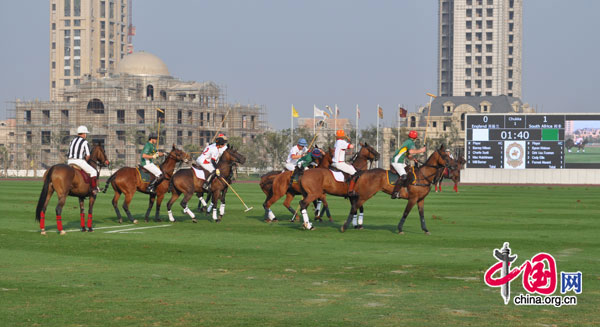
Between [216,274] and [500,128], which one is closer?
[216,274]

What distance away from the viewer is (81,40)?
7106 inches

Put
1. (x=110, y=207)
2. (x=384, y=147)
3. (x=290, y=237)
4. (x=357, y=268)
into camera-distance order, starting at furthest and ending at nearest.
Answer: (x=384, y=147)
(x=110, y=207)
(x=290, y=237)
(x=357, y=268)

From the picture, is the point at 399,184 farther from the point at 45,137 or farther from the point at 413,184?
the point at 45,137

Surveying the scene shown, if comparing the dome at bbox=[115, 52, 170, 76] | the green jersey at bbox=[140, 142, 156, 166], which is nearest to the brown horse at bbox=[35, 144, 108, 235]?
the green jersey at bbox=[140, 142, 156, 166]

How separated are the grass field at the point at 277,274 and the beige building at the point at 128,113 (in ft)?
368

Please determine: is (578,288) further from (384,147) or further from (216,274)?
(384,147)

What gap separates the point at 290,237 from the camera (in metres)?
20.2

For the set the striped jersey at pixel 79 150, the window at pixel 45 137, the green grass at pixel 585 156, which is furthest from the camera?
the window at pixel 45 137

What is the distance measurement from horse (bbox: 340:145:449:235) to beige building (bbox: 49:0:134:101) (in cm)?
16217

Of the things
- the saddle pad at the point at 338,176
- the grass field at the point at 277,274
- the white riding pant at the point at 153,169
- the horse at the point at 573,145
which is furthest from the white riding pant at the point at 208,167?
the horse at the point at 573,145

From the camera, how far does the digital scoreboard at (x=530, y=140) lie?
68250 mm

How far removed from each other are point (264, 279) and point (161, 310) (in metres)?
2.97

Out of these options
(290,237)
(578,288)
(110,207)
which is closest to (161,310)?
(578,288)

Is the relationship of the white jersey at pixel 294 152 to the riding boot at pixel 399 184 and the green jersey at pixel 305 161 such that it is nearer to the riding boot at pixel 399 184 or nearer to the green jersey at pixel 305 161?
the green jersey at pixel 305 161
